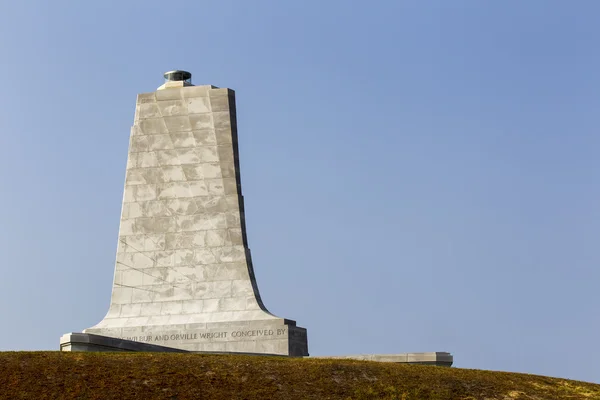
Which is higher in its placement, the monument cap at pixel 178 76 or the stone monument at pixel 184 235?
the monument cap at pixel 178 76

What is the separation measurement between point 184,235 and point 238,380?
12853mm

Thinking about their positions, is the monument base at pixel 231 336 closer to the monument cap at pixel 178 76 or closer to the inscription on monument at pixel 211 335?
the inscription on monument at pixel 211 335

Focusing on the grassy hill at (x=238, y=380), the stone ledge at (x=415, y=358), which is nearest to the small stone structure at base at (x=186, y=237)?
the stone ledge at (x=415, y=358)

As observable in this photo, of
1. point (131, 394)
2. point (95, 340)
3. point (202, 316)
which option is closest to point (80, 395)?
point (131, 394)

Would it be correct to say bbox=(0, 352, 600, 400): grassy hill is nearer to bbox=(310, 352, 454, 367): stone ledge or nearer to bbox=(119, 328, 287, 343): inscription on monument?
bbox=(310, 352, 454, 367): stone ledge

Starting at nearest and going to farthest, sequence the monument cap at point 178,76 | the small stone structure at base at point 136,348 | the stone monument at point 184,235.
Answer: the small stone structure at base at point 136,348, the stone monument at point 184,235, the monument cap at point 178,76

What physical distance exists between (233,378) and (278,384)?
1.04 m

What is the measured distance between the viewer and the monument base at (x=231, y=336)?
1446 inches

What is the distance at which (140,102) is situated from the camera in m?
41.3

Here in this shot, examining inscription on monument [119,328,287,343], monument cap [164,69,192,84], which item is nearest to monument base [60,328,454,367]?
inscription on monument [119,328,287,343]

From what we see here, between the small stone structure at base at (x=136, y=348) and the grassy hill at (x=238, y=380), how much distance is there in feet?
7.96

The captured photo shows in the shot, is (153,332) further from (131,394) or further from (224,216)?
(131,394)

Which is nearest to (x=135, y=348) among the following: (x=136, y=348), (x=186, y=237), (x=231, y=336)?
(x=136, y=348)

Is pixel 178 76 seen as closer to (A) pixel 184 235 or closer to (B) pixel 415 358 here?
(A) pixel 184 235
